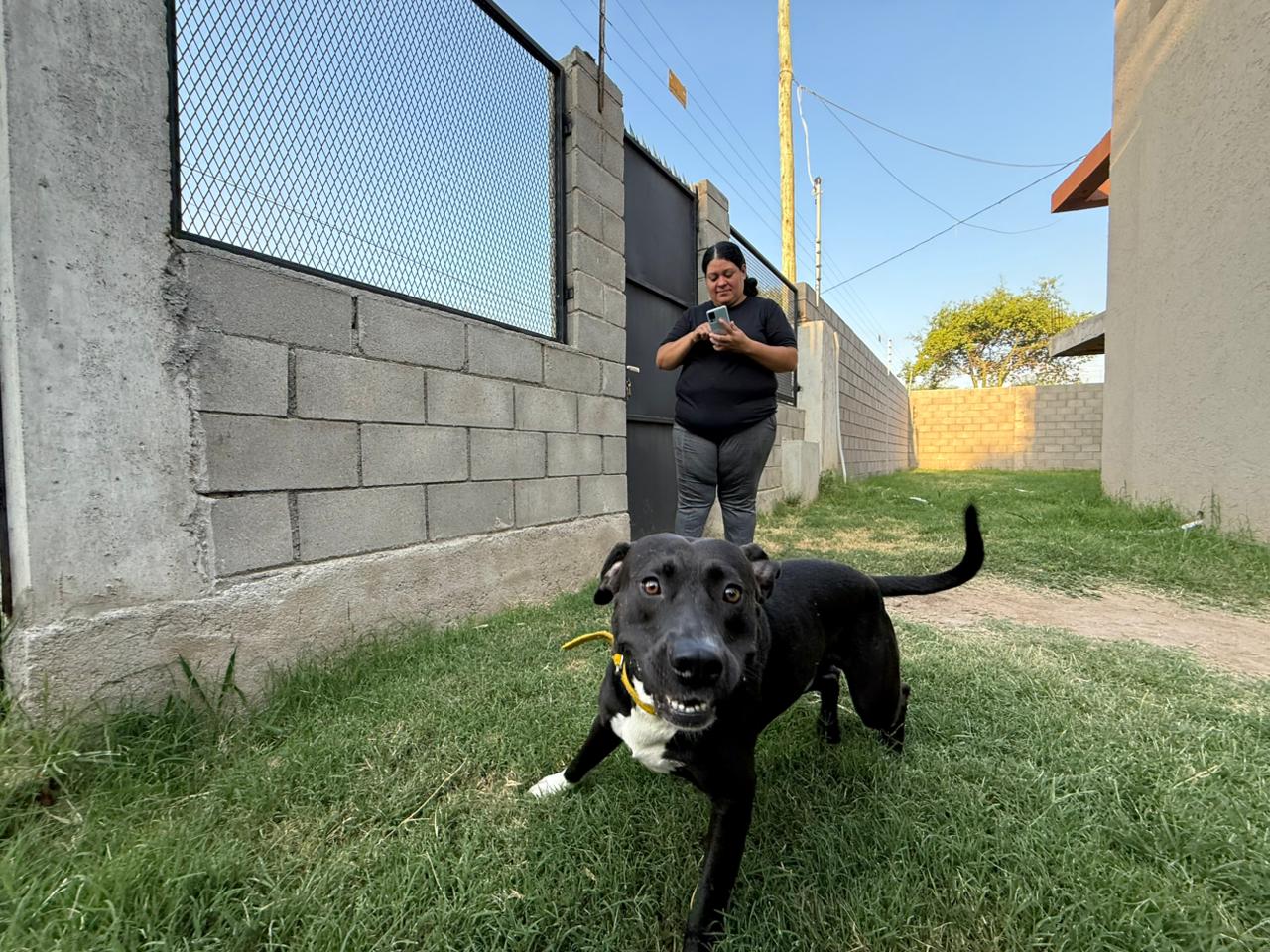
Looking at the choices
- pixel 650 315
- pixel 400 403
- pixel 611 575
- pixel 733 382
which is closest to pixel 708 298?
pixel 650 315

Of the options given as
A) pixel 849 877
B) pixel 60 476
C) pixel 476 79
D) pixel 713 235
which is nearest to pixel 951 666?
pixel 849 877

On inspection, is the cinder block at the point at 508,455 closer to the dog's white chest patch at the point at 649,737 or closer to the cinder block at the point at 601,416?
the cinder block at the point at 601,416

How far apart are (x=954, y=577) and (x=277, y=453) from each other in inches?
88.3

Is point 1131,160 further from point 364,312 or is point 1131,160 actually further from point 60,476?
point 60,476

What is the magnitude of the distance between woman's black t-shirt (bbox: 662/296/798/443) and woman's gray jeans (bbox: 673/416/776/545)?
56 millimetres

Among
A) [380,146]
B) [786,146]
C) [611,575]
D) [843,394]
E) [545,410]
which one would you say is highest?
[786,146]

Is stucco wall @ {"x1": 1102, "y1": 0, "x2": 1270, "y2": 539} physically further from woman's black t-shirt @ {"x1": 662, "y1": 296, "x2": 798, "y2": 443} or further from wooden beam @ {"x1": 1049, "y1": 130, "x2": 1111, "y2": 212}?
woman's black t-shirt @ {"x1": 662, "y1": 296, "x2": 798, "y2": 443}

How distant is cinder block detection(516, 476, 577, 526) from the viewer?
2938 millimetres

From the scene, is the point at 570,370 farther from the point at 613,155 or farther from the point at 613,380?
the point at 613,155

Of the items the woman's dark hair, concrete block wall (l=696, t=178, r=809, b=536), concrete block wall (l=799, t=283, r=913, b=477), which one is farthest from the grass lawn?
concrete block wall (l=799, t=283, r=913, b=477)

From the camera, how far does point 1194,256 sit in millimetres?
4586

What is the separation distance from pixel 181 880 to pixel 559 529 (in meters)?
2.22

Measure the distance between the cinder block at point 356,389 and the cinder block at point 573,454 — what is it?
878 millimetres

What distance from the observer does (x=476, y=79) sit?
2.73 meters
